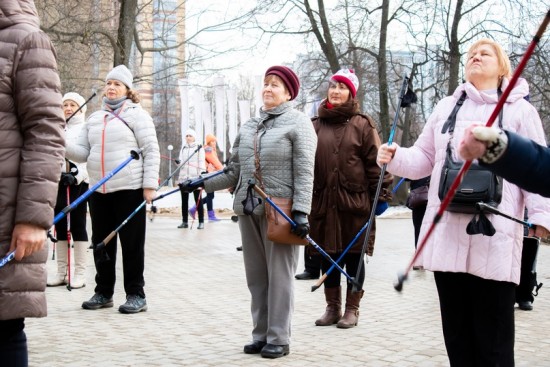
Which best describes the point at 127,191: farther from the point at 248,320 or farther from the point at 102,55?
the point at 102,55

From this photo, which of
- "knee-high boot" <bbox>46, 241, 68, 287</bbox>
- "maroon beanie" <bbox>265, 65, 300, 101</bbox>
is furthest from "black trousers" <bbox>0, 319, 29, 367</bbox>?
"knee-high boot" <bbox>46, 241, 68, 287</bbox>

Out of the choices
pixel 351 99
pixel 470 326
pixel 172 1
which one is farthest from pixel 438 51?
pixel 470 326

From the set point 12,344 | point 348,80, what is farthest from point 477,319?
point 348,80

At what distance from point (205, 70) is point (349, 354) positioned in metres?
13.7

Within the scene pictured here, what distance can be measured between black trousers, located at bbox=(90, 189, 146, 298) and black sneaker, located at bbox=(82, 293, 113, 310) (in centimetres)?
18

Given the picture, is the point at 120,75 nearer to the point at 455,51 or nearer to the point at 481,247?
the point at 481,247

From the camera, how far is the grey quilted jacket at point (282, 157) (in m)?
6.20

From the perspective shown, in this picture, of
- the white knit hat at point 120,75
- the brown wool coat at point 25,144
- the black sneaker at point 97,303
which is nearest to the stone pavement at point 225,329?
the black sneaker at point 97,303

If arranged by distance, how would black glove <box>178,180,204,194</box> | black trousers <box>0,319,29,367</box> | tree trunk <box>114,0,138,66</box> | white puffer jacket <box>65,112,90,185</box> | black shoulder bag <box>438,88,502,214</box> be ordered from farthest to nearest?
tree trunk <box>114,0,138,66</box>
white puffer jacket <box>65,112,90,185</box>
black glove <box>178,180,204,194</box>
black shoulder bag <box>438,88,502,214</box>
black trousers <box>0,319,29,367</box>

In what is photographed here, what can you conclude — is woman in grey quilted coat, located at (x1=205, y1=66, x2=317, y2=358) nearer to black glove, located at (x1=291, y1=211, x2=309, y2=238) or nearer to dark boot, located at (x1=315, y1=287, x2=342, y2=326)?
black glove, located at (x1=291, y1=211, x2=309, y2=238)

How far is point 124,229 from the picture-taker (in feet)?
25.8

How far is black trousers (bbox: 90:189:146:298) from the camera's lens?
782 cm

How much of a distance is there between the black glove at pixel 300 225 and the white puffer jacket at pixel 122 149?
2051mm

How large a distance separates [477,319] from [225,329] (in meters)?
3.26
